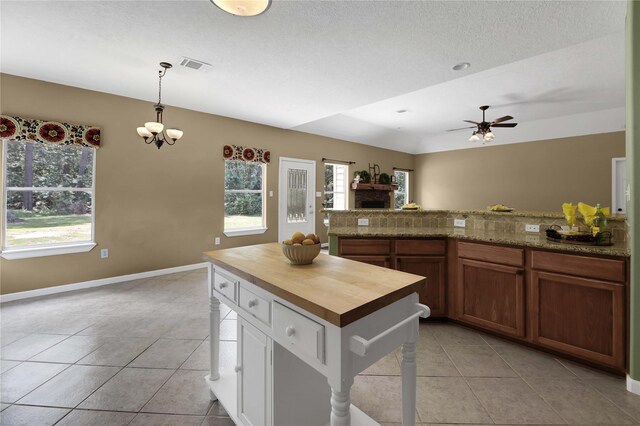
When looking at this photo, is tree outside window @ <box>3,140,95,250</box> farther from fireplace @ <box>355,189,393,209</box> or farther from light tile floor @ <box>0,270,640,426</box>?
fireplace @ <box>355,189,393,209</box>

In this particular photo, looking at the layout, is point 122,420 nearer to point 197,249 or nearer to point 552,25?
point 197,249

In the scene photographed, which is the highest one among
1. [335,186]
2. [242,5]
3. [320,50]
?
[320,50]

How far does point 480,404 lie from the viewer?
5.66 feet

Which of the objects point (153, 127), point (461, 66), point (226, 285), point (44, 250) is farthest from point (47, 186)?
point (461, 66)

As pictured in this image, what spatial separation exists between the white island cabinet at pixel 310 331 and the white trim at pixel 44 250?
334cm

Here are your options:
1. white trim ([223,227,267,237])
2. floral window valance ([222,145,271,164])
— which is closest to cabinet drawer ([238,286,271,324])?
white trim ([223,227,267,237])

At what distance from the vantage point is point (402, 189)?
29.7ft

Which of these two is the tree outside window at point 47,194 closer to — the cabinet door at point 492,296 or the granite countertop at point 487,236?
the granite countertop at point 487,236

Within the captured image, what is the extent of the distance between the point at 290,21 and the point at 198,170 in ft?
10.5

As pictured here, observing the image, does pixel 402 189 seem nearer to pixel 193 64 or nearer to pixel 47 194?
pixel 193 64

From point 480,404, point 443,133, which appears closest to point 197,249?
point 480,404

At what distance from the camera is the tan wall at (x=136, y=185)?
3590 mm

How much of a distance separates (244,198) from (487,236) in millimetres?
4223

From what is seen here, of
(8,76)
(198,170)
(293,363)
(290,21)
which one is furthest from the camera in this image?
(198,170)
